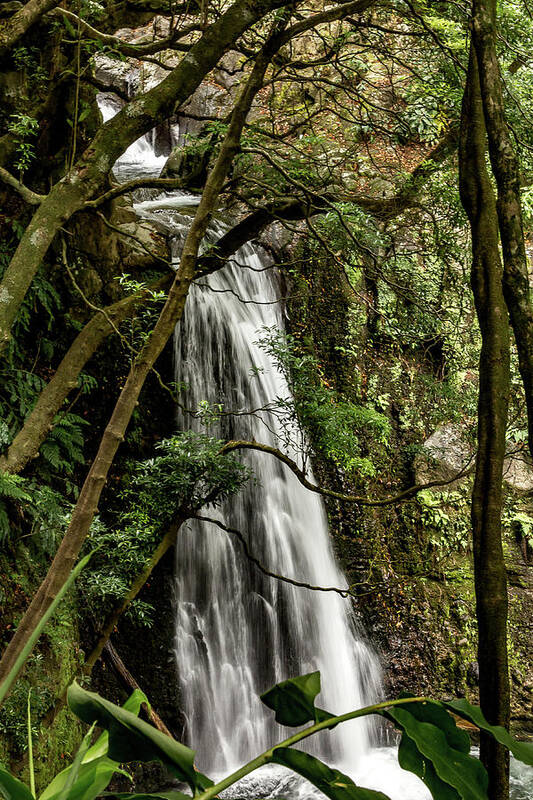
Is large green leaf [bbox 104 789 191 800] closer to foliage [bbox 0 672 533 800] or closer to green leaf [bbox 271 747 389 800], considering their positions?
foliage [bbox 0 672 533 800]

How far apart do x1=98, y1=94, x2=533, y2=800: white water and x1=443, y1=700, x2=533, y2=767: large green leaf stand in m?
5.36

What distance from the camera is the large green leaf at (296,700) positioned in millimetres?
882

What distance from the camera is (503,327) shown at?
1.90 metres

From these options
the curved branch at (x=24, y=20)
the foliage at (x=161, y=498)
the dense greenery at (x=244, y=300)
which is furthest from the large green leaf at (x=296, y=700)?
the curved branch at (x=24, y=20)

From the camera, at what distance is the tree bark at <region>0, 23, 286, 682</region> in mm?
1992

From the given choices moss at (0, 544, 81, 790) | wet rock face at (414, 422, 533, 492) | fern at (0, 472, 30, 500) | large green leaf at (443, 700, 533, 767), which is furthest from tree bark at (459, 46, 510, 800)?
wet rock face at (414, 422, 533, 492)

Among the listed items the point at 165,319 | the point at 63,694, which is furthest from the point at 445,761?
the point at 63,694

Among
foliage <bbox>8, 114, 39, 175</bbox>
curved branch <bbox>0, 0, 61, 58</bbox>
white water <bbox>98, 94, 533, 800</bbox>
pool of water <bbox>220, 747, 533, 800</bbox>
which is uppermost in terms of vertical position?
curved branch <bbox>0, 0, 61, 58</bbox>

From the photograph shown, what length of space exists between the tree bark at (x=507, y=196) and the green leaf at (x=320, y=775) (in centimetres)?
106

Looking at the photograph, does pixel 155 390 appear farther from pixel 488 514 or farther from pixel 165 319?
pixel 488 514

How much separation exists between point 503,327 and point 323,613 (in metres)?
6.70

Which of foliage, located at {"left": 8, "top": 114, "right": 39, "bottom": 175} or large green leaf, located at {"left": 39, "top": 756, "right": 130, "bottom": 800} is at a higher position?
foliage, located at {"left": 8, "top": 114, "right": 39, "bottom": 175}

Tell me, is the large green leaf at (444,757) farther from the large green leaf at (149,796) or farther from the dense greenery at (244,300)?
the large green leaf at (149,796)

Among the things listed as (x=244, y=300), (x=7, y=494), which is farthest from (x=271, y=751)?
(x=244, y=300)
